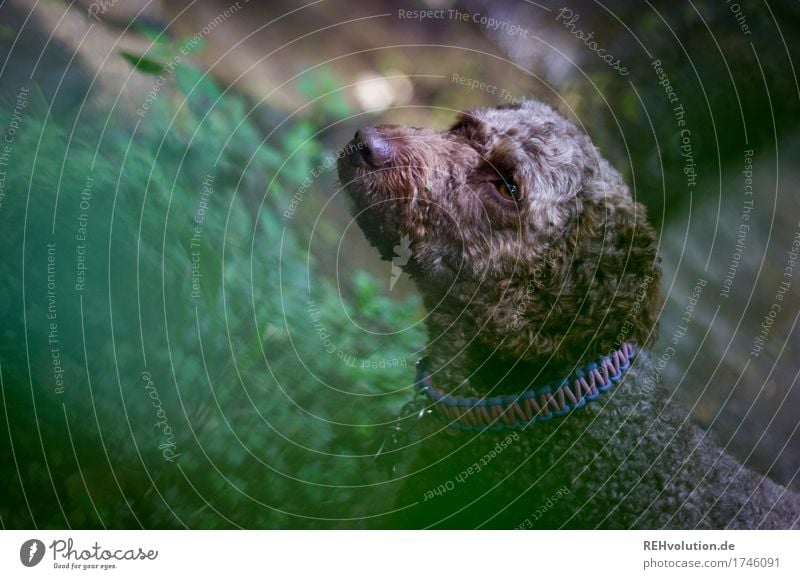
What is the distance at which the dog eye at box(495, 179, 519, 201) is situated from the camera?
6.40ft

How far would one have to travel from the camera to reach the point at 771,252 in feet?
7.32

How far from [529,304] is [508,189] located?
0.34m

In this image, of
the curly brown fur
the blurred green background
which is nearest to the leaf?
the blurred green background

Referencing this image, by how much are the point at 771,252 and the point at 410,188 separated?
125 cm

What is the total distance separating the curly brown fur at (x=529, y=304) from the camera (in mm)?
1916

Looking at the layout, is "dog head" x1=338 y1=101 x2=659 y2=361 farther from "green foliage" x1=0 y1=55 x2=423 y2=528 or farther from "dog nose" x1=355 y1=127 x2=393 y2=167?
"green foliage" x1=0 y1=55 x2=423 y2=528

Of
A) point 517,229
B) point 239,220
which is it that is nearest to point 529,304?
point 517,229

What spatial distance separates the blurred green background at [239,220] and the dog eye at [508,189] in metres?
0.28
